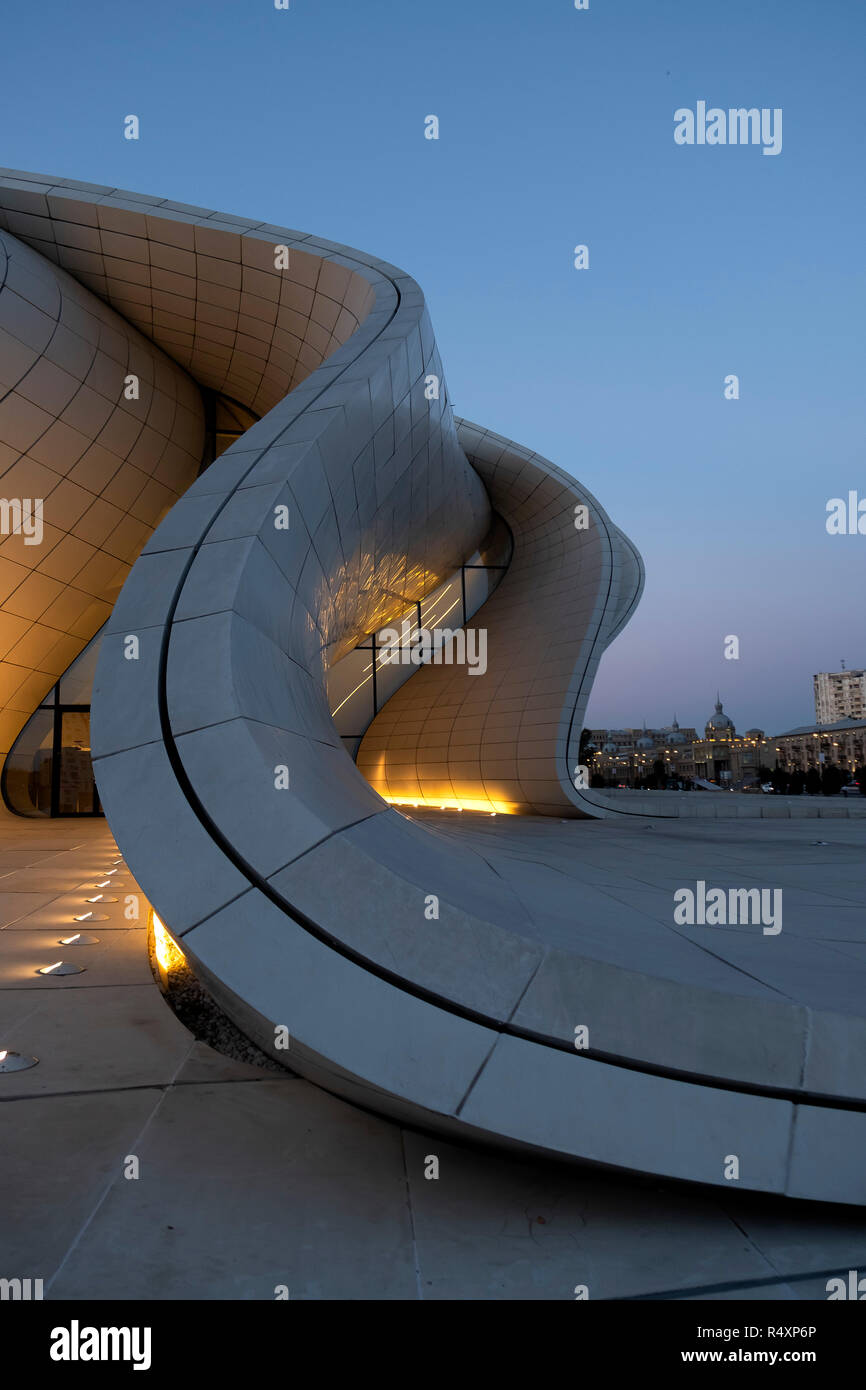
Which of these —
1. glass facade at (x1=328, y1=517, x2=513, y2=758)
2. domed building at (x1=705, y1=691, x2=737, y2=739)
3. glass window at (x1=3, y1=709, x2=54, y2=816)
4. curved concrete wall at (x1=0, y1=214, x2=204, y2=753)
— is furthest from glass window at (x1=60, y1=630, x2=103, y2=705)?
domed building at (x1=705, y1=691, x2=737, y2=739)

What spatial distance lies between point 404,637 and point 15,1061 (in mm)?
21529

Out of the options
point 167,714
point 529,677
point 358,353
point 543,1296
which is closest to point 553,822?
point 529,677

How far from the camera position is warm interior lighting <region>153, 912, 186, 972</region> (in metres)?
6.52

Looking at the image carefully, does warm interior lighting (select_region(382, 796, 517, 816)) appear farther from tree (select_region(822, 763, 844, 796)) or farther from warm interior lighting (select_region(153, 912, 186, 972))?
tree (select_region(822, 763, 844, 796))

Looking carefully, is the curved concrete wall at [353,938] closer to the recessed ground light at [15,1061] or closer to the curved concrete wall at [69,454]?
the recessed ground light at [15,1061]

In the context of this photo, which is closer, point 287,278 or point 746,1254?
point 746,1254

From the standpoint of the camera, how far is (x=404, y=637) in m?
25.8

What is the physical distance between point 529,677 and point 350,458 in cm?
1314

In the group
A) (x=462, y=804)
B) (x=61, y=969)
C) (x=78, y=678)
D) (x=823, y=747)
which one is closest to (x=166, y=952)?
(x=61, y=969)

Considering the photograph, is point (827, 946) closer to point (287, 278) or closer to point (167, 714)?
point (167, 714)

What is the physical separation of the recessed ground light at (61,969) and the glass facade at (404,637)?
17.8 metres

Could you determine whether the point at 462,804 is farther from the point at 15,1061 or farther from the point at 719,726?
the point at 719,726
